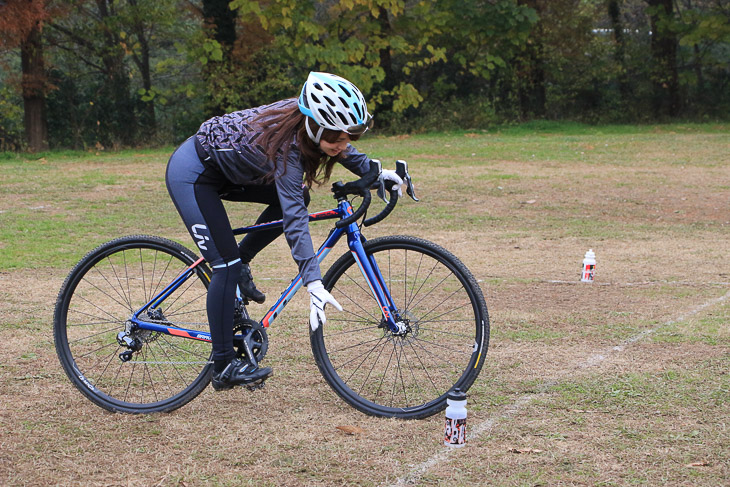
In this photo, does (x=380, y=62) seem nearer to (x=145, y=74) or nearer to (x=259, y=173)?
(x=145, y=74)

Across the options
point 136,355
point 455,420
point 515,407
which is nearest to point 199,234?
point 136,355

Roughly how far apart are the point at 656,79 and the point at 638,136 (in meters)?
7.83

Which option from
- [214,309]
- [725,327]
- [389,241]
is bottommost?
[725,327]

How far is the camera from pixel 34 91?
82.6 feet

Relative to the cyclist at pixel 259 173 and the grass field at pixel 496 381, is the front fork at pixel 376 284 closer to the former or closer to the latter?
the cyclist at pixel 259 173

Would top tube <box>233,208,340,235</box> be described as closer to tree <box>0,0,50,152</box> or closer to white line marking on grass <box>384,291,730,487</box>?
white line marking on grass <box>384,291,730,487</box>

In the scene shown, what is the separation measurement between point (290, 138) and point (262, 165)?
0.20 meters

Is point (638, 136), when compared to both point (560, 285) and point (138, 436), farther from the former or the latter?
point (138, 436)

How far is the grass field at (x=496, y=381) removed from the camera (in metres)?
4.02

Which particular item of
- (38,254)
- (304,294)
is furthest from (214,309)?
(38,254)

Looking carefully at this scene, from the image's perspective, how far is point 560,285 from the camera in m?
8.02

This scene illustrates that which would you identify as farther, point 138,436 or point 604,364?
point 604,364

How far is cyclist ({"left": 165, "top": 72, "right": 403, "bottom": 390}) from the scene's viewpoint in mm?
4270

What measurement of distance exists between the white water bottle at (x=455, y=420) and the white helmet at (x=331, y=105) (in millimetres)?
1347
